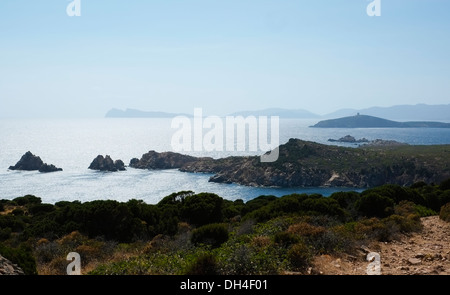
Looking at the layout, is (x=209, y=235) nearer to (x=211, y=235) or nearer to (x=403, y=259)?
(x=211, y=235)

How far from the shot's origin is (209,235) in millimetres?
11375

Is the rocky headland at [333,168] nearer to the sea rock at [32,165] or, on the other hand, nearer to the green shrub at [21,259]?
the sea rock at [32,165]

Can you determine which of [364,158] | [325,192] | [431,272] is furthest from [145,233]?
[364,158]

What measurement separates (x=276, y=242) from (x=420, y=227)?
6.78m

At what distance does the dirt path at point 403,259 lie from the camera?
7.92 metres

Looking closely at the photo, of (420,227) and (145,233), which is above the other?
(420,227)

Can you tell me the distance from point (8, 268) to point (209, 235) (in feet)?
19.6

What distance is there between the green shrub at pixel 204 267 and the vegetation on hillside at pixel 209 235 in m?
0.02

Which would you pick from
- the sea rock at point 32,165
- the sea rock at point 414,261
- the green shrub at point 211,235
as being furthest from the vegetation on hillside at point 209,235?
the sea rock at point 32,165

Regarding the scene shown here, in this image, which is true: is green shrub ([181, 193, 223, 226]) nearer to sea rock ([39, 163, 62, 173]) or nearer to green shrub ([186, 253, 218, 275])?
green shrub ([186, 253, 218, 275])

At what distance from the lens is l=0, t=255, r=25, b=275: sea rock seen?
6.98m

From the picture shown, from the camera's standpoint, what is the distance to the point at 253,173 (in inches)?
4286
